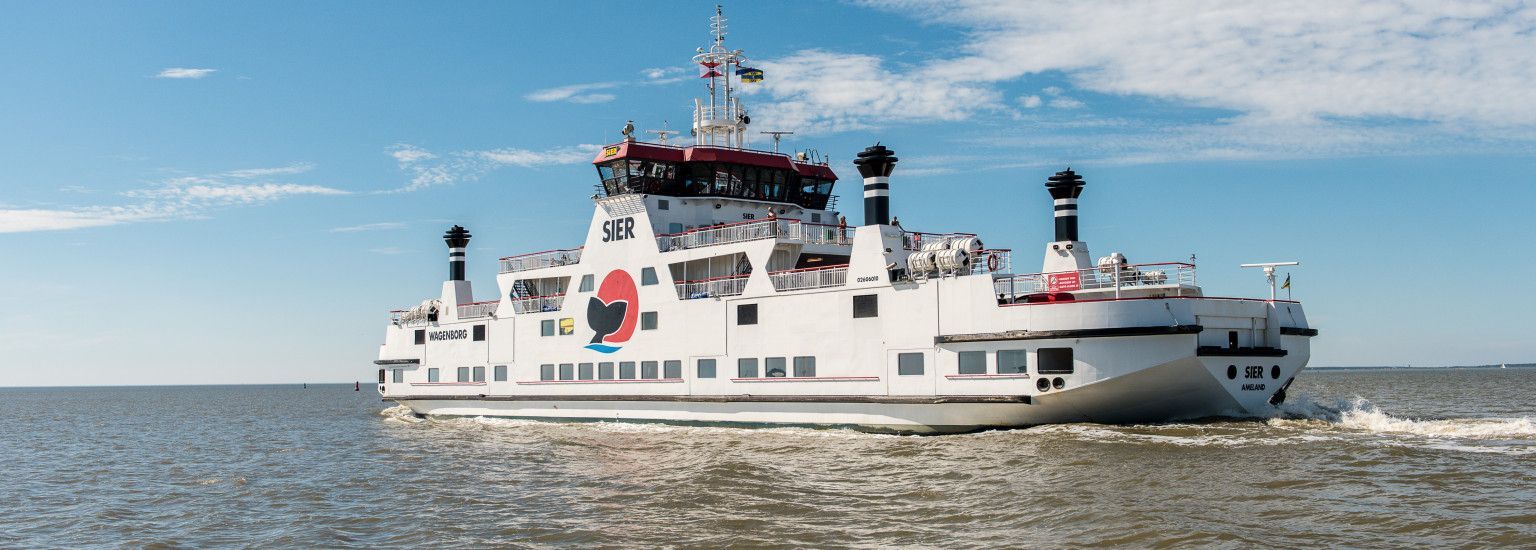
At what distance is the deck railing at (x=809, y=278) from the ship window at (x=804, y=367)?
5.05ft

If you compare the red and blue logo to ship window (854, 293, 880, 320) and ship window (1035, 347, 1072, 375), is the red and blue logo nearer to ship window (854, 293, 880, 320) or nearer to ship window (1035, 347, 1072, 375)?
ship window (854, 293, 880, 320)

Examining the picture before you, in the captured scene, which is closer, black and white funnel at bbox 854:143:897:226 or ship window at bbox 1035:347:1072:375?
ship window at bbox 1035:347:1072:375

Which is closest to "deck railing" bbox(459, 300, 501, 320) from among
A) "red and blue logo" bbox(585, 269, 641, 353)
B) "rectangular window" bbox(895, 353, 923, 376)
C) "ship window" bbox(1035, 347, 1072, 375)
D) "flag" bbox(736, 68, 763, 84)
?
"red and blue logo" bbox(585, 269, 641, 353)

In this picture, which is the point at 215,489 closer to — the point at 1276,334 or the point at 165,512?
the point at 165,512

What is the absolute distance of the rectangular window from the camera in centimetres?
2395

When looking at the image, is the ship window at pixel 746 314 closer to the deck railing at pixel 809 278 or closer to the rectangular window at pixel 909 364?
the deck railing at pixel 809 278

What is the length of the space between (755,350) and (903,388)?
4.12 meters

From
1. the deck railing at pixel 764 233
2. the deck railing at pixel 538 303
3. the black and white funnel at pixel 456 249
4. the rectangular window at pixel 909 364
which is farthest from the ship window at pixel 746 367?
the black and white funnel at pixel 456 249

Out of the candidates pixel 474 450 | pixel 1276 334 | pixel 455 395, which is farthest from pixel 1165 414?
pixel 455 395

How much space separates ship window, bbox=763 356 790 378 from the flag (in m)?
9.91

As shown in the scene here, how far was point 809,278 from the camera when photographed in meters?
26.1

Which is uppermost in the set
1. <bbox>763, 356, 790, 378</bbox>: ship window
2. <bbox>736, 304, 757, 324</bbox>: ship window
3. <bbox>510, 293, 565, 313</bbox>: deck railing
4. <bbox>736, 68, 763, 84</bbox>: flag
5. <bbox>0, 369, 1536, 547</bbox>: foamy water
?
<bbox>736, 68, 763, 84</bbox>: flag

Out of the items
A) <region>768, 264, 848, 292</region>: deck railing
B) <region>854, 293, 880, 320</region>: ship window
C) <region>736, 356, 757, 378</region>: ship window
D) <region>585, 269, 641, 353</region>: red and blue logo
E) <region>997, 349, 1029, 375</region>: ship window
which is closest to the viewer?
<region>997, 349, 1029, 375</region>: ship window

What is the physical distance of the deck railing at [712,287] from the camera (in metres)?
27.5
